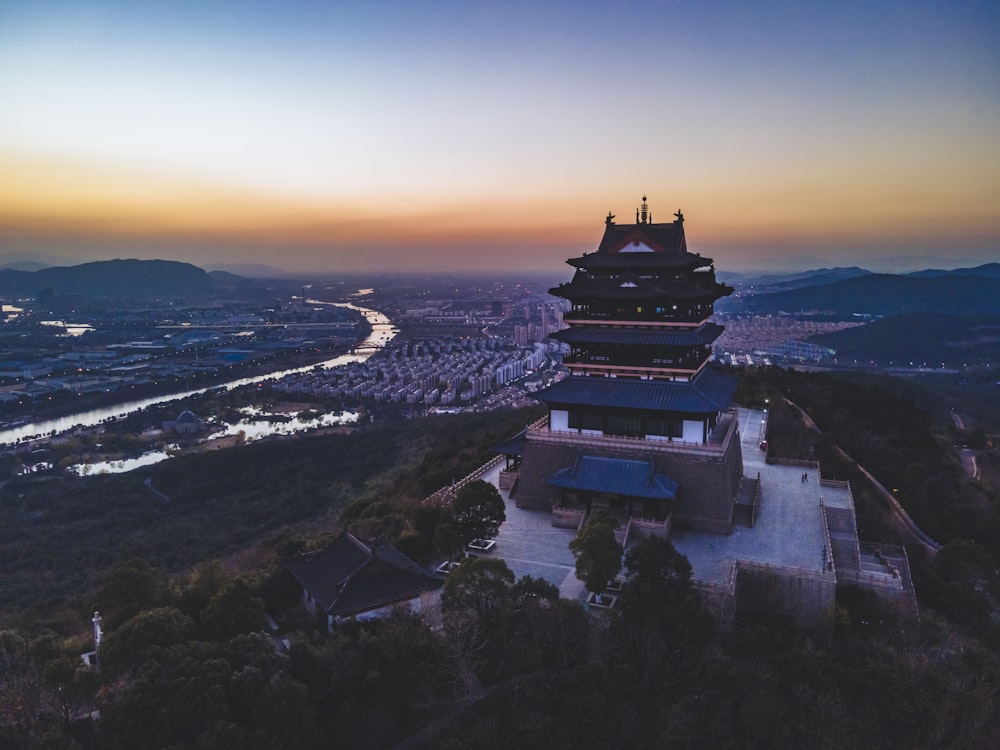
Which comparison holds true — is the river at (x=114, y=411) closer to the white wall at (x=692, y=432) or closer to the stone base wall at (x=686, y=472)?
the stone base wall at (x=686, y=472)

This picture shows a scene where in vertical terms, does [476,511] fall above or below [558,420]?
below

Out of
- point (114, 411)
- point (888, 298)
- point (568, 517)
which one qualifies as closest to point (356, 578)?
point (568, 517)

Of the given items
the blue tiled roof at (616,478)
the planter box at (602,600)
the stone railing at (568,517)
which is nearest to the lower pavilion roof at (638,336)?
the blue tiled roof at (616,478)

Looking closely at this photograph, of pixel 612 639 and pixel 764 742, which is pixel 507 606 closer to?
pixel 612 639

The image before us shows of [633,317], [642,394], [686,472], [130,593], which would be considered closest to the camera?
[130,593]

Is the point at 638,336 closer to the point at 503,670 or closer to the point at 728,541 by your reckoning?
the point at 728,541
